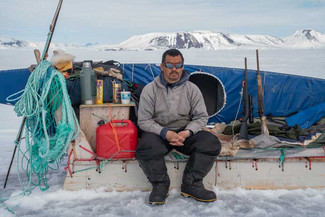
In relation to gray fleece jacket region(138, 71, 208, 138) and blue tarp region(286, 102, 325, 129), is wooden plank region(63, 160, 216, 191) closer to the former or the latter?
gray fleece jacket region(138, 71, 208, 138)

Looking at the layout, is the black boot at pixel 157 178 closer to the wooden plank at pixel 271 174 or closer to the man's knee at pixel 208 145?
the man's knee at pixel 208 145

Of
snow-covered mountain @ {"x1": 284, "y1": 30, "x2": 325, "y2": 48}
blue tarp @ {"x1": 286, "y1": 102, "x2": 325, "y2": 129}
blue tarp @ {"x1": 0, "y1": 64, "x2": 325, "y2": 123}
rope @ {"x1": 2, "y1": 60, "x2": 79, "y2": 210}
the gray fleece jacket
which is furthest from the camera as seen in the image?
snow-covered mountain @ {"x1": 284, "y1": 30, "x2": 325, "y2": 48}

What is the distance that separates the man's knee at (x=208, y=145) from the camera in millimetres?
3072

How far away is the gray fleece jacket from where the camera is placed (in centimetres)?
325

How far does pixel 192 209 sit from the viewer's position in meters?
2.95

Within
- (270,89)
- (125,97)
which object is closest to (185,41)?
(270,89)

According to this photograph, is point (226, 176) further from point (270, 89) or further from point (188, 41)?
point (188, 41)

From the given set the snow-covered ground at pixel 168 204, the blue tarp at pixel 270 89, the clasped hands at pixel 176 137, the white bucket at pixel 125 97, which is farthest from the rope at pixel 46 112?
the blue tarp at pixel 270 89

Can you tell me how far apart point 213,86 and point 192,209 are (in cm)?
236

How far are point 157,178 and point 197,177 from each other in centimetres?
35

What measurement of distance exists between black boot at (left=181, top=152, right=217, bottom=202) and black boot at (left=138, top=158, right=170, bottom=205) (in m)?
0.18

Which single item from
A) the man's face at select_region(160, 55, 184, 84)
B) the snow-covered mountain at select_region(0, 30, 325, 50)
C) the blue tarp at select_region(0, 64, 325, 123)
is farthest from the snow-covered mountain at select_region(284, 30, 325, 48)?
the man's face at select_region(160, 55, 184, 84)

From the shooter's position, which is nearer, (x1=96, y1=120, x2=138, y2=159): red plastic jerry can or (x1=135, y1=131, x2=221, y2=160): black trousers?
(x1=135, y1=131, x2=221, y2=160): black trousers

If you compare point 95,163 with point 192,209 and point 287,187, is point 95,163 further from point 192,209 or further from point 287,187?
point 287,187
